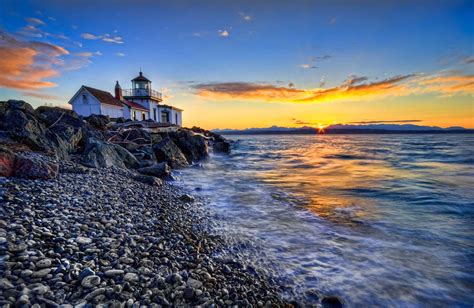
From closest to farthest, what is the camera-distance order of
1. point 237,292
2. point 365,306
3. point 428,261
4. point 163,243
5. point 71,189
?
point 237,292 → point 365,306 → point 163,243 → point 428,261 → point 71,189

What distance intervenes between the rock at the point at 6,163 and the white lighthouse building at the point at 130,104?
19783 millimetres

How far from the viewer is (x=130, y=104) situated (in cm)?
3369

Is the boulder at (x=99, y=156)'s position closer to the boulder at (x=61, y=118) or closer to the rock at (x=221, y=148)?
the boulder at (x=61, y=118)

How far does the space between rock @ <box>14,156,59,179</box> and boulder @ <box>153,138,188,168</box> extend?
8856mm

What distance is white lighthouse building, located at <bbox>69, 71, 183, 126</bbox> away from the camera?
28109 mm

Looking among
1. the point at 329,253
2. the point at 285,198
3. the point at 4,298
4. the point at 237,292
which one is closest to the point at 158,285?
the point at 237,292

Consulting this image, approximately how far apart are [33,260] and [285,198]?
784 cm

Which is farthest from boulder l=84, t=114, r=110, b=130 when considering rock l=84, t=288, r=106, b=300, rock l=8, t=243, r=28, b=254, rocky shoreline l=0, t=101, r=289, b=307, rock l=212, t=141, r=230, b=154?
rock l=212, t=141, r=230, b=154

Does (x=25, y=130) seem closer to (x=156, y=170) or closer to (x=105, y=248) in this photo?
(x=156, y=170)

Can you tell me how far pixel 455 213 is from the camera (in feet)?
25.7

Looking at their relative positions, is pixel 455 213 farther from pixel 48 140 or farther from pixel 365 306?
pixel 48 140

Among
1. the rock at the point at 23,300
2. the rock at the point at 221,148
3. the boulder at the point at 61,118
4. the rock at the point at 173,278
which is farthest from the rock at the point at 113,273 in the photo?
the rock at the point at 221,148

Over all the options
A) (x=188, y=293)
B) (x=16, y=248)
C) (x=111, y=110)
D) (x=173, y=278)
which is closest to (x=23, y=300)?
(x=16, y=248)

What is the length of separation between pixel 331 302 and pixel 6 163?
22.9 feet
